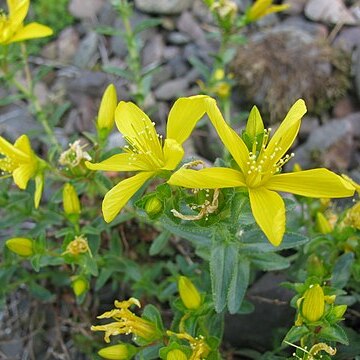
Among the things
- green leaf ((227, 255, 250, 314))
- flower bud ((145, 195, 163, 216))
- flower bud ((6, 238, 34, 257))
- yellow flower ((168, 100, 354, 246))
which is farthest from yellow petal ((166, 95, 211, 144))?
flower bud ((6, 238, 34, 257))

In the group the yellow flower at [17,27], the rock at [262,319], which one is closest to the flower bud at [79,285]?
the rock at [262,319]

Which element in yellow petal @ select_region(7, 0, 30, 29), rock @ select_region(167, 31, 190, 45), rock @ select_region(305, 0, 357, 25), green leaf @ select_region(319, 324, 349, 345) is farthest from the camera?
rock @ select_region(167, 31, 190, 45)

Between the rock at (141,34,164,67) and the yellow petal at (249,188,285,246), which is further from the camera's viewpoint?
the rock at (141,34,164,67)

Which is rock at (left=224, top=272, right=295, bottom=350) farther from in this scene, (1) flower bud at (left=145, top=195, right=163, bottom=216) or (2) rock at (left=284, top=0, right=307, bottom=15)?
(2) rock at (left=284, top=0, right=307, bottom=15)

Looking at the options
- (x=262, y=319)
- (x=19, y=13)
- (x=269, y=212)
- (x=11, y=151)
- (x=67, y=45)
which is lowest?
(x=262, y=319)

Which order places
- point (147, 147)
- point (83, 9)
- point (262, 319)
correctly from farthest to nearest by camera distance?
point (83, 9), point (262, 319), point (147, 147)

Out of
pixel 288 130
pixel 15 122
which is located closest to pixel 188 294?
pixel 288 130

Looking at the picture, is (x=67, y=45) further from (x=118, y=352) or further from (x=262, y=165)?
(x=262, y=165)

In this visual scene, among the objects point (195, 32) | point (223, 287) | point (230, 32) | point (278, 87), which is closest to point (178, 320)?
point (223, 287)

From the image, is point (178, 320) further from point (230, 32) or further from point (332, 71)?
point (332, 71)
